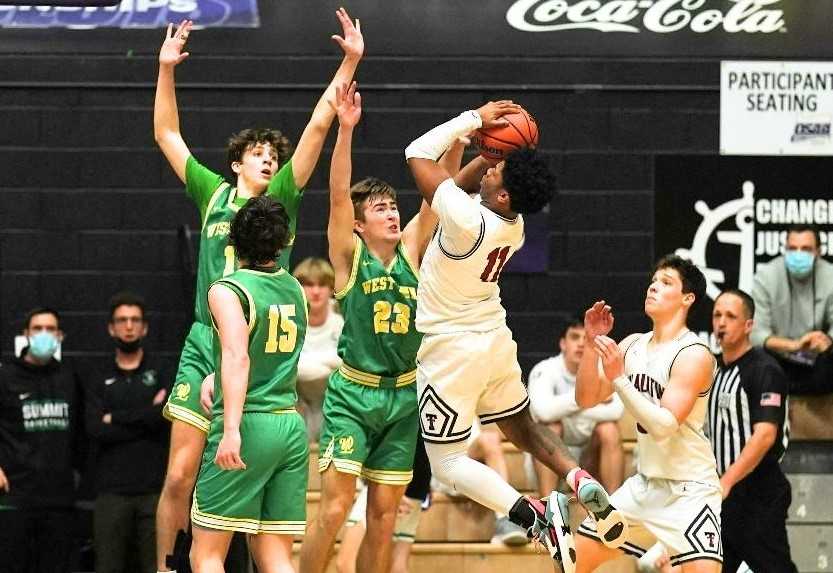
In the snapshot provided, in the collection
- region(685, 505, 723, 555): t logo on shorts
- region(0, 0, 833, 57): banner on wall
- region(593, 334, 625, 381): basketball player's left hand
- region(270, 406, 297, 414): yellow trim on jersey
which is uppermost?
region(0, 0, 833, 57): banner on wall

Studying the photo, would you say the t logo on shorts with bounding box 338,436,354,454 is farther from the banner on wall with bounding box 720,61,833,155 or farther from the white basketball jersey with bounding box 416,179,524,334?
the banner on wall with bounding box 720,61,833,155

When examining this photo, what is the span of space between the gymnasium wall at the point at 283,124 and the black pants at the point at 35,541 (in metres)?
1.27

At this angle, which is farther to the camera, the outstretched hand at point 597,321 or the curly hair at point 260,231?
the outstretched hand at point 597,321

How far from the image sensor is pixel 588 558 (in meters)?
6.76

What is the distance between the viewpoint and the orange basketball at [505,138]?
662 cm

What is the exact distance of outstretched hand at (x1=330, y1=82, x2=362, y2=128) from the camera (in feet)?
22.3

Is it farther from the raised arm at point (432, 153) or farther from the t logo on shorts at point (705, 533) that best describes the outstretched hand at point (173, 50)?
the t logo on shorts at point (705, 533)

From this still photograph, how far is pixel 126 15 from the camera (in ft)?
32.4

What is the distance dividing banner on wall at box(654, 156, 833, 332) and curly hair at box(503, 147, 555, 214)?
370 cm

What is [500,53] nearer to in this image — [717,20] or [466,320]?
[717,20]

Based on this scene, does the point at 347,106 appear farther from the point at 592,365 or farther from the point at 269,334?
the point at 592,365

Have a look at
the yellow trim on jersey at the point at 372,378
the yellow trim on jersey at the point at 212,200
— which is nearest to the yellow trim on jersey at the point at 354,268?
the yellow trim on jersey at the point at 372,378

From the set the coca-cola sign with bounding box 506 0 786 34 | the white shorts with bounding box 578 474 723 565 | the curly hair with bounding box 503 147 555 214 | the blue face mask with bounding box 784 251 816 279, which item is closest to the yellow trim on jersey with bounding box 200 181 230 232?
the curly hair with bounding box 503 147 555 214

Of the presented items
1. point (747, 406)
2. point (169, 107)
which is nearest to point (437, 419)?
point (169, 107)
